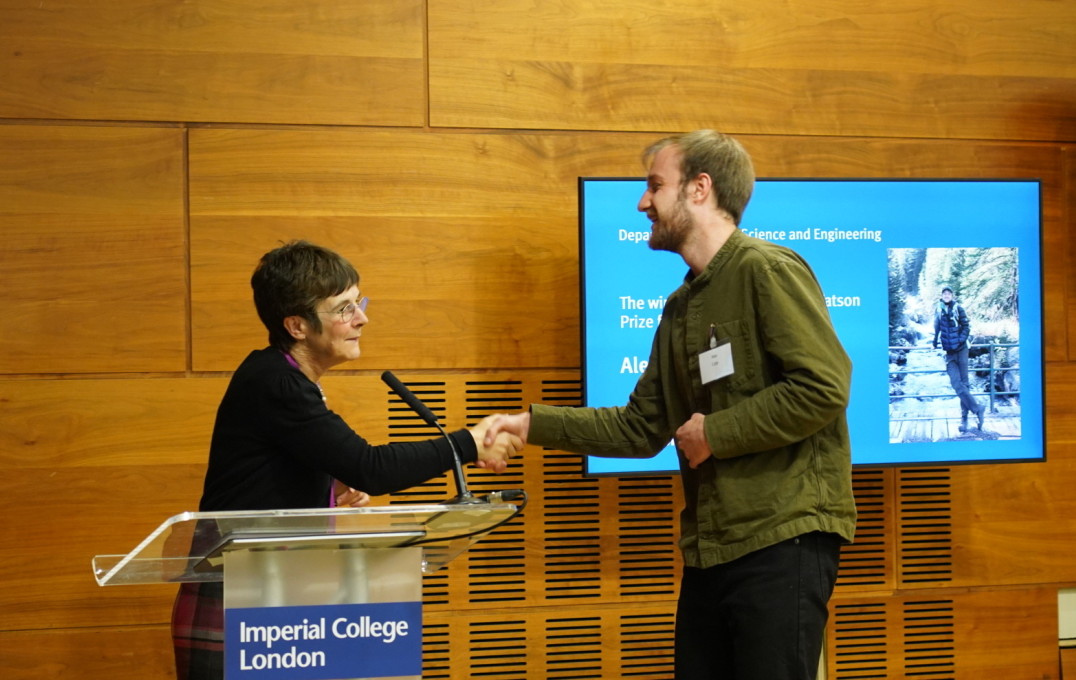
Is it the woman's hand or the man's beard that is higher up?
the man's beard

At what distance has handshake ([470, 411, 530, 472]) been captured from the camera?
2.66m

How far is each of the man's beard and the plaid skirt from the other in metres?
1.27

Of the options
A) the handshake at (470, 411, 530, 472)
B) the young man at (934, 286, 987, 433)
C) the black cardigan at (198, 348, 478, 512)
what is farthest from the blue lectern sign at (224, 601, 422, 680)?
the young man at (934, 286, 987, 433)

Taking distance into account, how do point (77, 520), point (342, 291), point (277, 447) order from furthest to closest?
point (77, 520)
point (342, 291)
point (277, 447)

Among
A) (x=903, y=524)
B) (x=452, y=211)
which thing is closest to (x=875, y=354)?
(x=903, y=524)

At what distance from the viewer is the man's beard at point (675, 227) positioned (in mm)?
2559

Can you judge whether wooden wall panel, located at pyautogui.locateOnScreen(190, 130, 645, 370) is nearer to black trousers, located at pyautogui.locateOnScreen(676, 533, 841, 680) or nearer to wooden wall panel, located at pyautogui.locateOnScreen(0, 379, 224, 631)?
wooden wall panel, located at pyautogui.locateOnScreen(0, 379, 224, 631)

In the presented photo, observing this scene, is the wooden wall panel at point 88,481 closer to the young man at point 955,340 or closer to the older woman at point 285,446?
the older woman at point 285,446

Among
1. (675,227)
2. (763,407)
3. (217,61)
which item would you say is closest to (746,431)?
(763,407)

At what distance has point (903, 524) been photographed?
393 centimetres

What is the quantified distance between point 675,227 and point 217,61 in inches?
72.0

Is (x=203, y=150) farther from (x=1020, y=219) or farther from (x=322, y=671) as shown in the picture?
(x=1020, y=219)

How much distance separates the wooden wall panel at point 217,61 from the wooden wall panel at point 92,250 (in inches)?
4.6

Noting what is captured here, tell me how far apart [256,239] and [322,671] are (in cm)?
205
